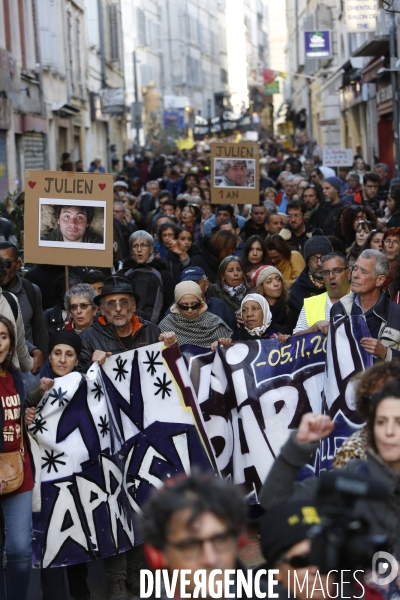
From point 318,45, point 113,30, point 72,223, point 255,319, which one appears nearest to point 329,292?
point 255,319

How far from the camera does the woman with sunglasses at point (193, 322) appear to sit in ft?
23.1

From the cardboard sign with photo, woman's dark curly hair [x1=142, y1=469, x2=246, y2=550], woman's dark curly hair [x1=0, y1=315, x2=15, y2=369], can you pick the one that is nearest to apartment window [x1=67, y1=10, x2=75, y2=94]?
the cardboard sign with photo

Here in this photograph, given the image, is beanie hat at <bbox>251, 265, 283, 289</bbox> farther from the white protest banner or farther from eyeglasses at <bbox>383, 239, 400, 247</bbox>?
the white protest banner

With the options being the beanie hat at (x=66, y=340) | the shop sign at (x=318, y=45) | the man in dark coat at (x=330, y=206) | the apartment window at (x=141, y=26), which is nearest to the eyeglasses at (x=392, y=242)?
the beanie hat at (x=66, y=340)

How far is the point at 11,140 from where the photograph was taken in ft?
77.5

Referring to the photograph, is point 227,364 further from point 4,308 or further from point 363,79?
point 363,79

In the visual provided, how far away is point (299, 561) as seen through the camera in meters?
2.80

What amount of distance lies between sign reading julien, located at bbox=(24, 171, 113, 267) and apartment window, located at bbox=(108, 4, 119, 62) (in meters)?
38.9

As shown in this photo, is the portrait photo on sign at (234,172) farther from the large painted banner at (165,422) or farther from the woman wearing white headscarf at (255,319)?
the large painted banner at (165,422)

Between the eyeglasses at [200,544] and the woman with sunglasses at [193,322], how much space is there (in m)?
4.42

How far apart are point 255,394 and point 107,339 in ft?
3.09

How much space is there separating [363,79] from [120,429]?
23603 millimetres

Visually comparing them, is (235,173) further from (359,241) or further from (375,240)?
(375,240)

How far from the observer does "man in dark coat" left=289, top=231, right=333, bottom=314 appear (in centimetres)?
809
